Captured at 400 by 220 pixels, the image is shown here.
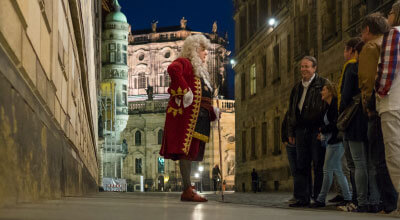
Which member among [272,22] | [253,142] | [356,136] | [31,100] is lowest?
[356,136]

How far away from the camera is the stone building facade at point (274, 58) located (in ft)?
69.8

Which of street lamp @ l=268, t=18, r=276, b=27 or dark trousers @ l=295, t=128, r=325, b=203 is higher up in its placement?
street lamp @ l=268, t=18, r=276, b=27

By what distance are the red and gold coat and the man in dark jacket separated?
1.28 m

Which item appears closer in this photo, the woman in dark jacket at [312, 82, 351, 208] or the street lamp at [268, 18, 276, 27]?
the woman in dark jacket at [312, 82, 351, 208]

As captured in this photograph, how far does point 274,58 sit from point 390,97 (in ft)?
79.4

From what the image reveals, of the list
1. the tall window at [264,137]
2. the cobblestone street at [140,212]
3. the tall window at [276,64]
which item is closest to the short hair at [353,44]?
the cobblestone street at [140,212]

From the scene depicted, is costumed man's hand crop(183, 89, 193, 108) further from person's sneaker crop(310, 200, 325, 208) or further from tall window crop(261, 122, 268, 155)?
tall window crop(261, 122, 268, 155)

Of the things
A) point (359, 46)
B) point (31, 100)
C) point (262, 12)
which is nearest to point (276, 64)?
point (262, 12)

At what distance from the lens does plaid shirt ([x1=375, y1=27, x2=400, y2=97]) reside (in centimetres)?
575

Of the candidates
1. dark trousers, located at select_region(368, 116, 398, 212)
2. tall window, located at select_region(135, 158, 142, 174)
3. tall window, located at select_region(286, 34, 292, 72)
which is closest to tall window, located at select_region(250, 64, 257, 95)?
tall window, located at select_region(286, 34, 292, 72)

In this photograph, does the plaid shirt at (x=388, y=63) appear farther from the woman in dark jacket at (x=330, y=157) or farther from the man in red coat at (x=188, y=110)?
the man in red coat at (x=188, y=110)

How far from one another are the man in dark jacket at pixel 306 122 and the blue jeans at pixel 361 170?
3.50 feet

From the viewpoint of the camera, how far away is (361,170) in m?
6.85

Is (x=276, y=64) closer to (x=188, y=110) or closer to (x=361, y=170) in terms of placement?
(x=188, y=110)
